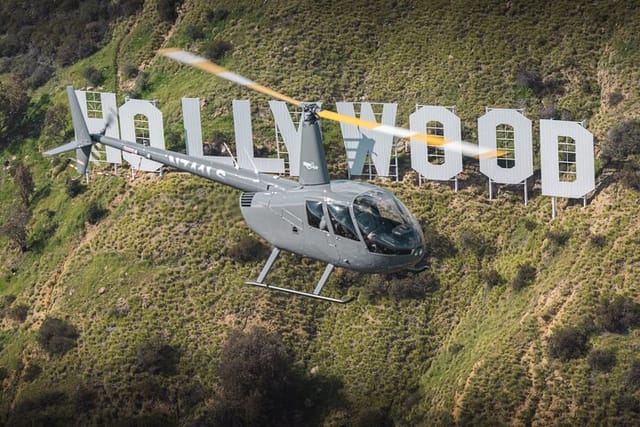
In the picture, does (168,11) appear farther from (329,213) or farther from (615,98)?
(329,213)

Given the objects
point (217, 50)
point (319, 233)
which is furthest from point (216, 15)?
point (319, 233)

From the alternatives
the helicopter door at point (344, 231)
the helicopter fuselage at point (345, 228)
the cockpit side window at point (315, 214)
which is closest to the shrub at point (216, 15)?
the helicopter fuselage at point (345, 228)

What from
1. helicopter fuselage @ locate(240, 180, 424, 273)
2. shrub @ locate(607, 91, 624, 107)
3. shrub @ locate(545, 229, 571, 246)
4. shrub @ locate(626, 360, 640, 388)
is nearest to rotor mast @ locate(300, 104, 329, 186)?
helicopter fuselage @ locate(240, 180, 424, 273)

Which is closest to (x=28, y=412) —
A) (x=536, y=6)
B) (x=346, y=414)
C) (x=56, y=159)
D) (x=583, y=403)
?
(x=346, y=414)

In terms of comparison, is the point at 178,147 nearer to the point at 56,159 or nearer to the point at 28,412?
the point at 56,159

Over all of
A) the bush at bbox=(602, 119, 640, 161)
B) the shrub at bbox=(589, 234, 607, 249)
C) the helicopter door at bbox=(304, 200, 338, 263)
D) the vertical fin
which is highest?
the helicopter door at bbox=(304, 200, 338, 263)

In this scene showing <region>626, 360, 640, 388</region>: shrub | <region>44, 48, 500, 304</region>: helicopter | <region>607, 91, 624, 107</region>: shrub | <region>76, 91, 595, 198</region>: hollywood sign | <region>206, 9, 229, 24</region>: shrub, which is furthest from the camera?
<region>206, 9, 229, 24</region>: shrub

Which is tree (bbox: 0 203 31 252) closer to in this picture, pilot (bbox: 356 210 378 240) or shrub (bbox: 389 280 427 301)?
shrub (bbox: 389 280 427 301)
